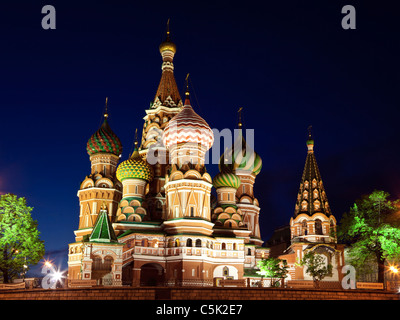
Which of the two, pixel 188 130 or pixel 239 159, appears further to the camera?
pixel 239 159

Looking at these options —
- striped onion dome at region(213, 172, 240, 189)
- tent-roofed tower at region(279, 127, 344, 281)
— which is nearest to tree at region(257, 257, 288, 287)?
tent-roofed tower at region(279, 127, 344, 281)

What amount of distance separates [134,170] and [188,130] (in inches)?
232

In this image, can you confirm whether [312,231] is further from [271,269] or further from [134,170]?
[134,170]

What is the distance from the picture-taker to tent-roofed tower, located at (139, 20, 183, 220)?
143 ft

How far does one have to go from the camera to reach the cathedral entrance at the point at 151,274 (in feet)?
125

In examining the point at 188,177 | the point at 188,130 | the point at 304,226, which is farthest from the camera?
the point at 304,226

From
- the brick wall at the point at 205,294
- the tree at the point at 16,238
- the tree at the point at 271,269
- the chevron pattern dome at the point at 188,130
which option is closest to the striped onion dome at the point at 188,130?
the chevron pattern dome at the point at 188,130

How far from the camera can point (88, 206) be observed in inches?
1724

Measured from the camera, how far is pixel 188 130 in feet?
134

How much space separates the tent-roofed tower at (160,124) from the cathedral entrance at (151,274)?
5110mm

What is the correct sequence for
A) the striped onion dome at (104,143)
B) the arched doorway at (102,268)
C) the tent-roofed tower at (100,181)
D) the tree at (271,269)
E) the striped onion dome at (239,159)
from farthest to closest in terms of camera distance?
the striped onion dome at (239,159) → the striped onion dome at (104,143) → the tent-roofed tower at (100,181) → the tree at (271,269) → the arched doorway at (102,268)

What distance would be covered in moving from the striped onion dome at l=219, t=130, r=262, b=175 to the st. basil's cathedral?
0.10 m

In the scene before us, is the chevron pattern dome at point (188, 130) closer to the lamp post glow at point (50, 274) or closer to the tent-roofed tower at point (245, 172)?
the tent-roofed tower at point (245, 172)

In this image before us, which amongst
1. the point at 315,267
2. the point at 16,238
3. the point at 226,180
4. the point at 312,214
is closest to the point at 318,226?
the point at 312,214
